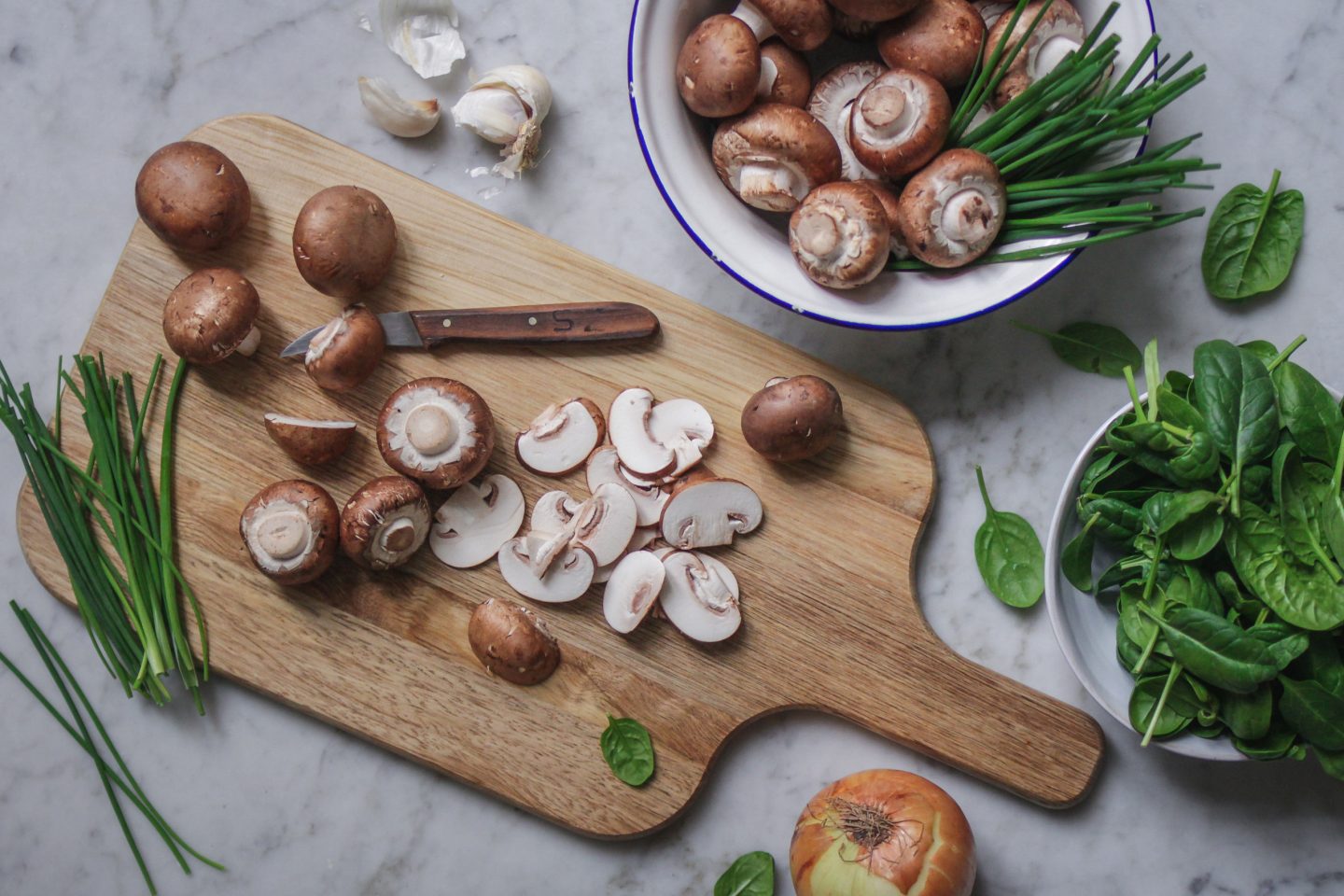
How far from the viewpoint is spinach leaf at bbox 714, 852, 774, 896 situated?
6.88 feet

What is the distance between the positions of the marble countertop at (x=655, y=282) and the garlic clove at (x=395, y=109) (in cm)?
5

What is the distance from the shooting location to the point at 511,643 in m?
1.95

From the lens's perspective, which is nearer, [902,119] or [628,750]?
[902,119]

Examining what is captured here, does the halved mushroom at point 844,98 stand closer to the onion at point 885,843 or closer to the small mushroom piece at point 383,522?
the small mushroom piece at point 383,522

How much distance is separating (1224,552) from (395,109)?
1.79 metres

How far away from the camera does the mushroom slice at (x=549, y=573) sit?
6.57 feet

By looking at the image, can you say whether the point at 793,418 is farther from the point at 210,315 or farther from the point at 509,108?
the point at 210,315

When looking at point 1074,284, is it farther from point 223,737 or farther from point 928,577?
point 223,737

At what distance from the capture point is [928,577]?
2.13 metres

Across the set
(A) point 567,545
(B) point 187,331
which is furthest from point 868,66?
(B) point 187,331

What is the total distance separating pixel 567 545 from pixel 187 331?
2.68 ft

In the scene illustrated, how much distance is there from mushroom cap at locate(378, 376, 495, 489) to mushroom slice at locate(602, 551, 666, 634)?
13.7 inches

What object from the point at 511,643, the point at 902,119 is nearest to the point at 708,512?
the point at 511,643

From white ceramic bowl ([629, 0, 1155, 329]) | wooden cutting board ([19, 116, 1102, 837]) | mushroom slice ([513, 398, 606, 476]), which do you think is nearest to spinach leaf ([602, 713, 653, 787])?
wooden cutting board ([19, 116, 1102, 837])
